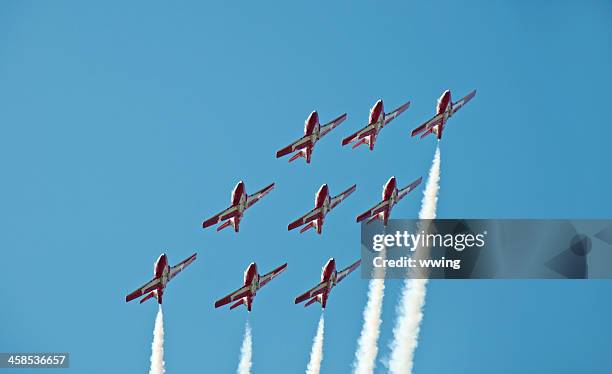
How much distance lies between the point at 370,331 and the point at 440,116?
2.99m

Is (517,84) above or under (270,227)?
above

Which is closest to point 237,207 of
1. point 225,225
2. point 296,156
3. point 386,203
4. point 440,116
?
point 225,225

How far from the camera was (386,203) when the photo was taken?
1355 centimetres

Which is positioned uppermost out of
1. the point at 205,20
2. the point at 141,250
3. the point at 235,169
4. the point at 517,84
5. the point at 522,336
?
the point at 205,20

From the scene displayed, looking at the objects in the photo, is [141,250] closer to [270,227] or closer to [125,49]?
[270,227]

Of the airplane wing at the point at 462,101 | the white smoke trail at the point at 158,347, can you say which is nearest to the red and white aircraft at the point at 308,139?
the airplane wing at the point at 462,101

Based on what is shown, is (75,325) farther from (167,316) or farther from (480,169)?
(480,169)

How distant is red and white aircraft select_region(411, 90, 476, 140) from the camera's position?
44.7ft

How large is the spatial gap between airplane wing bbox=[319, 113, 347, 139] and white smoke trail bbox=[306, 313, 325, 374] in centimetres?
256

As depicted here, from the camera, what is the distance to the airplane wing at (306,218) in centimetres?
1352

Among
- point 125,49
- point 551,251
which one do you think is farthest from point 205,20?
point 551,251

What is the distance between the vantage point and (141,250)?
1368 cm

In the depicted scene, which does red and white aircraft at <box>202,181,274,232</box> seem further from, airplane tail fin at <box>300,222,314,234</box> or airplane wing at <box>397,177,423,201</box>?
airplane wing at <box>397,177,423,201</box>

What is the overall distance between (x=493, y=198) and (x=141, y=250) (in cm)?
474
